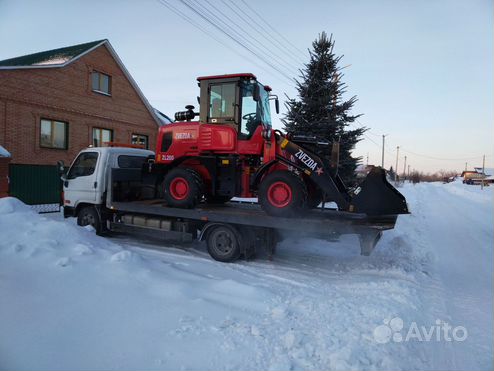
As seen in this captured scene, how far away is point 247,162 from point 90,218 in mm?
4308

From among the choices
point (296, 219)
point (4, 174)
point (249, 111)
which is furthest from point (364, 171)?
point (4, 174)

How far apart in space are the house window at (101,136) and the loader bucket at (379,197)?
1556cm

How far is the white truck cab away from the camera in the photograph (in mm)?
8344

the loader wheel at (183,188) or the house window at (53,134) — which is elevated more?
the house window at (53,134)

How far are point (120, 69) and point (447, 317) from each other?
19757 millimetres

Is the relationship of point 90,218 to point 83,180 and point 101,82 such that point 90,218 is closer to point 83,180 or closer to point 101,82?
point 83,180

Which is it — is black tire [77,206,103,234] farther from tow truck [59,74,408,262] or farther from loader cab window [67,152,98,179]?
loader cab window [67,152,98,179]

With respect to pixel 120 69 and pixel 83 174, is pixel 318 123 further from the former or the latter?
pixel 120 69

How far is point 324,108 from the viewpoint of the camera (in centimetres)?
1365

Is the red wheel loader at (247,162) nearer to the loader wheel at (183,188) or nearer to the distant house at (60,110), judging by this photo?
the loader wheel at (183,188)

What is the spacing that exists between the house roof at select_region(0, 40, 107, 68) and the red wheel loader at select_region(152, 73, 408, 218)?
461 inches

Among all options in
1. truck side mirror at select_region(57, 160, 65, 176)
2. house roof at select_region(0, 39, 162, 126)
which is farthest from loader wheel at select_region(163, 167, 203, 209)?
house roof at select_region(0, 39, 162, 126)

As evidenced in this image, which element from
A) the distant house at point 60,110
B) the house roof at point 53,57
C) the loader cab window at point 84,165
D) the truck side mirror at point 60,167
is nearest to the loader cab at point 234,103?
the loader cab window at point 84,165

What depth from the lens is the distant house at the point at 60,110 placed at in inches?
564
